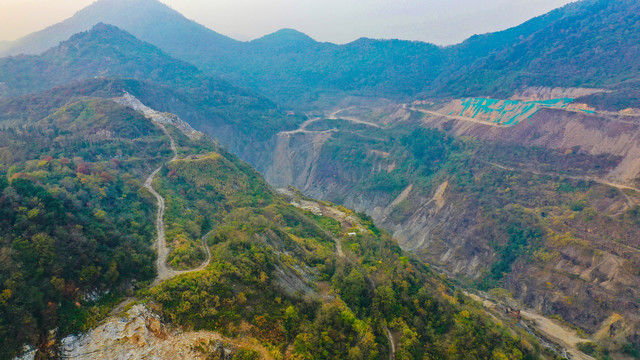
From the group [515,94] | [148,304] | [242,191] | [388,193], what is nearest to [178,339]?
[148,304]

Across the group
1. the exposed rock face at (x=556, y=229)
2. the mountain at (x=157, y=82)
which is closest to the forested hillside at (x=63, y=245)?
the exposed rock face at (x=556, y=229)

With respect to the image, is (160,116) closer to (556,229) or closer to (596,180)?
(556,229)

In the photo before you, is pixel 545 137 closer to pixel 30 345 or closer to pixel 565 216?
pixel 565 216

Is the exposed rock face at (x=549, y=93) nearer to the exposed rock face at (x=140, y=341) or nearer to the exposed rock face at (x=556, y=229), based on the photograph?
the exposed rock face at (x=556, y=229)

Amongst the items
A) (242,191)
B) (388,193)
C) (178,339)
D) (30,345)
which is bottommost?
(388,193)

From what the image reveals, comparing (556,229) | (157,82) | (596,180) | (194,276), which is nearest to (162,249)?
(194,276)

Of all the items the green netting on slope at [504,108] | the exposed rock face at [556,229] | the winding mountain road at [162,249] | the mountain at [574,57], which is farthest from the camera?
the mountain at [574,57]
